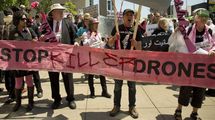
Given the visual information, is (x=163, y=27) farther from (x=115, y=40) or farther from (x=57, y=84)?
(x=57, y=84)

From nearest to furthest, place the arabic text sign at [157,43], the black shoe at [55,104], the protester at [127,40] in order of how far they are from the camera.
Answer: the protester at [127,40] → the black shoe at [55,104] → the arabic text sign at [157,43]

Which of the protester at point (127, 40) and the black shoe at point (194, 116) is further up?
the protester at point (127, 40)

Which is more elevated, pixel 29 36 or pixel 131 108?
pixel 29 36

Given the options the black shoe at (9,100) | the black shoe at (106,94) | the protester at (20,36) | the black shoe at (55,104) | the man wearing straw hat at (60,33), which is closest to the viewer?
the protester at (20,36)

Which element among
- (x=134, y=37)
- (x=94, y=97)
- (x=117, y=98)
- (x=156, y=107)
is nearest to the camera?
(x=134, y=37)

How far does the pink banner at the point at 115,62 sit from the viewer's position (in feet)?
18.9

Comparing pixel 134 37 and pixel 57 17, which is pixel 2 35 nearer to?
pixel 57 17

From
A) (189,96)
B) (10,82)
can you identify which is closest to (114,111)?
(189,96)

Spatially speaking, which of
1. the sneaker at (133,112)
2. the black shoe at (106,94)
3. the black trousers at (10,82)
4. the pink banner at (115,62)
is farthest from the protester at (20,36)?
the sneaker at (133,112)

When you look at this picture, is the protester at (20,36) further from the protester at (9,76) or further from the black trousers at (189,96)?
the black trousers at (189,96)

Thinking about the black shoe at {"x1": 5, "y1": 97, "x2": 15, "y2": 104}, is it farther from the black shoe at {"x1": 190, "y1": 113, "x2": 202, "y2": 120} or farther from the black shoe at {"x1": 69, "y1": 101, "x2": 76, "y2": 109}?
the black shoe at {"x1": 190, "y1": 113, "x2": 202, "y2": 120}

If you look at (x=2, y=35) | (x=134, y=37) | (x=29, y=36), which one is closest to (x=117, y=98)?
(x=134, y=37)

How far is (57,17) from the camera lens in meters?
6.57

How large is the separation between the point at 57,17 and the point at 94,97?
7.06 ft
